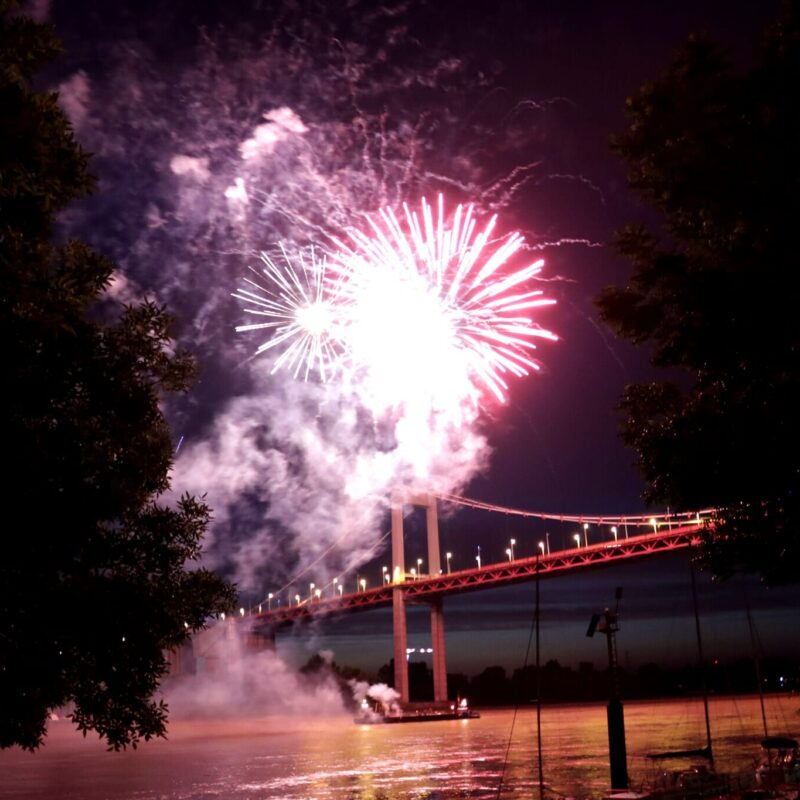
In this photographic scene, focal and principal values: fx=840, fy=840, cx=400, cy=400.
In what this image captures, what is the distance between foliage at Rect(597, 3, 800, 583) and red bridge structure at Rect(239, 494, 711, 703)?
53256mm

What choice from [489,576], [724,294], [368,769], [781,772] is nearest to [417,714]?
[489,576]

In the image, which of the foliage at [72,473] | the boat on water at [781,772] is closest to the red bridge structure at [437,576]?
the boat on water at [781,772]

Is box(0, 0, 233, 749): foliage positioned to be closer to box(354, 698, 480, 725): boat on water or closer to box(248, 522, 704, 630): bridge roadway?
box(248, 522, 704, 630): bridge roadway

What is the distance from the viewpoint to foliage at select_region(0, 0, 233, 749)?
7.18 m

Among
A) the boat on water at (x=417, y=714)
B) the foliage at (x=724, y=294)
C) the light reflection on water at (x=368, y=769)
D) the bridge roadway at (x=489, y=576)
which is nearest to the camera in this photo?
the foliage at (x=724, y=294)

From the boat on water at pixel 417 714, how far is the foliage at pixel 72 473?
78.9 m

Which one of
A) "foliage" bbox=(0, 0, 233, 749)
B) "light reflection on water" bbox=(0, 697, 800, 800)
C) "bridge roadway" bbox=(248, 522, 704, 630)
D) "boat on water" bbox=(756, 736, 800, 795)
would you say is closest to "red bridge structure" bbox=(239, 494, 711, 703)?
"bridge roadway" bbox=(248, 522, 704, 630)

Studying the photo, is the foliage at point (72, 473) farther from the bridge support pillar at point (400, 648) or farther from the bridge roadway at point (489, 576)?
the bridge support pillar at point (400, 648)

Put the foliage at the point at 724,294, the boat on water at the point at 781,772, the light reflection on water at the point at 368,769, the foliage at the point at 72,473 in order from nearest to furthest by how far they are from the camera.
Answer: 1. the foliage at the point at 72,473
2. the foliage at the point at 724,294
3. the boat on water at the point at 781,772
4. the light reflection on water at the point at 368,769

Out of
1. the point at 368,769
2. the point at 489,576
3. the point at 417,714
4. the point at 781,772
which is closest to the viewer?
the point at 781,772

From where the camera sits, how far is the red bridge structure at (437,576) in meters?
70.1

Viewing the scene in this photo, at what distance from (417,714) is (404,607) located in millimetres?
10732

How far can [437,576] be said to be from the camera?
87562 mm

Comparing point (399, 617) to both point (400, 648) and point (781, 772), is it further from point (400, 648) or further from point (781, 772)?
point (781, 772)
